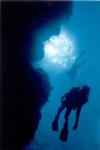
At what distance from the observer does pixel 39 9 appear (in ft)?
5.45

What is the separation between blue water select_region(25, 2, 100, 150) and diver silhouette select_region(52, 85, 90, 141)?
25 mm

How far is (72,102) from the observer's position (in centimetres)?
167

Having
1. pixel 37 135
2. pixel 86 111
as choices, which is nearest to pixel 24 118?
pixel 37 135

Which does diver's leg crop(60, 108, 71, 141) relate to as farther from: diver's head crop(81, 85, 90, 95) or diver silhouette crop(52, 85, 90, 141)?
diver's head crop(81, 85, 90, 95)

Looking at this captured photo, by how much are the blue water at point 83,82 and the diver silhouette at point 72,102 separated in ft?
0.08

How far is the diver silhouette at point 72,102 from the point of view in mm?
1658

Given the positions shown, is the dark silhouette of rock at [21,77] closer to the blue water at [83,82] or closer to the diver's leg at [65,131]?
the blue water at [83,82]

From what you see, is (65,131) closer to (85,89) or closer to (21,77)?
(85,89)

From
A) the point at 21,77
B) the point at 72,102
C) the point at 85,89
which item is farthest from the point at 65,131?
the point at 21,77

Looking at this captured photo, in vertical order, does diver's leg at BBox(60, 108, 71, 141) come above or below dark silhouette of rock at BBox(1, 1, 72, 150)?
A: below

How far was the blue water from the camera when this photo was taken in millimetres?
1655

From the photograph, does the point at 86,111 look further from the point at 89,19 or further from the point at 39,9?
the point at 39,9

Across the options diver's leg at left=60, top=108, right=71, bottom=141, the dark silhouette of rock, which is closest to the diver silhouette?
diver's leg at left=60, top=108, right=71, bottom=141

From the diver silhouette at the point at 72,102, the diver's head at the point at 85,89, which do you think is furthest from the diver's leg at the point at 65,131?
the diver's head at the point at 85,89
